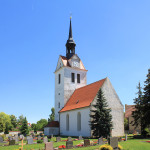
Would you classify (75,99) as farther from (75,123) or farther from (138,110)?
(138,110)

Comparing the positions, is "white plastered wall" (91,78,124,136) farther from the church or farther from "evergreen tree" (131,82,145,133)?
"evergreen tree" (131,82,145,133)

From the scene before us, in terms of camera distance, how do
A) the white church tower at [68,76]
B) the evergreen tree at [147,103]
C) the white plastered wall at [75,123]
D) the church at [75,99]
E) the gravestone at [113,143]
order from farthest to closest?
the white church tower at [68,76]
the church at [75,99]
the white plastered wall at [75,123]
the evergreen tree at [147,103]
the gravestone at [113,143]

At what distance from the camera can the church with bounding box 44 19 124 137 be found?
2758 centimetres

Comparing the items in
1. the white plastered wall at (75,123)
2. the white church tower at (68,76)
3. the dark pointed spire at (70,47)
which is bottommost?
the white plastered wall at (75,123)

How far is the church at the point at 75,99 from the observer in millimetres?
27580

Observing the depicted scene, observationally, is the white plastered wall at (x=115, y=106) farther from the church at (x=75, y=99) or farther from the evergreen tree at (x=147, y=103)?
the evergreen tree at (x=147, y=103)

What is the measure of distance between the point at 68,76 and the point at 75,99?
241 inches

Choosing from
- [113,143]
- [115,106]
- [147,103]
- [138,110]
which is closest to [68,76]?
[115,106]

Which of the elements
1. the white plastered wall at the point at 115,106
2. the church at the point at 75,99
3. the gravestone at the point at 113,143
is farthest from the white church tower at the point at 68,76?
the gravestone at the point at 113,143

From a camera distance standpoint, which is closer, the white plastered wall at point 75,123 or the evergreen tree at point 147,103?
the evergreen tree at point 147,103

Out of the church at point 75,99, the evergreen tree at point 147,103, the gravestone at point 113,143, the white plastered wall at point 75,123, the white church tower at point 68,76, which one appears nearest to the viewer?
the gravestone at point 113,143

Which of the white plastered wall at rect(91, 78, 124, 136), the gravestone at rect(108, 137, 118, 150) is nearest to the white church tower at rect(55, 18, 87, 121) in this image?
the white plastered wall at rect(91, 78, 124, 136)

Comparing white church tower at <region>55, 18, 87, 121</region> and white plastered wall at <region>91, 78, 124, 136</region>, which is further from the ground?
white church tower at <region>55, 18, 87, 121</region>

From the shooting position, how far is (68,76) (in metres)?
37.3
